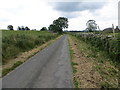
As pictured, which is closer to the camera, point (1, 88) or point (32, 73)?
point (1, 88)

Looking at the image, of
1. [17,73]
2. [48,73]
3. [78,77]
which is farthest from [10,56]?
[78,77]

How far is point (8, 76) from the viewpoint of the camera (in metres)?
6.26

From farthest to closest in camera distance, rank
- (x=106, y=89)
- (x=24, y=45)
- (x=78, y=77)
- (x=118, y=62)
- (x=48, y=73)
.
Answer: (x=24, y=45), (x=118, y=62), (x=48, y=73), (x=78, y=77), (x=106, y=89)

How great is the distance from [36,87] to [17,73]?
210 cm

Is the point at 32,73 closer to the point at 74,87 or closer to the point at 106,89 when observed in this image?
the point at 74,87

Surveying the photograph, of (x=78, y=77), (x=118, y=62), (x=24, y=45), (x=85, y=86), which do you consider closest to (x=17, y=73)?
(x=78, y=77)

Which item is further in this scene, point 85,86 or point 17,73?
point 17,73

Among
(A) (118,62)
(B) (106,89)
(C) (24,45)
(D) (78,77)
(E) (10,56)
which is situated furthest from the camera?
(C) (24,45)

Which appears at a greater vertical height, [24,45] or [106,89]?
[24,45]

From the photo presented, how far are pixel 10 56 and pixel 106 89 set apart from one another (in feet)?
24.6

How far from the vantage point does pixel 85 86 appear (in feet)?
16.5

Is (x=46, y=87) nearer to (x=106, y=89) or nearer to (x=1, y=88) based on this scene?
(x=1, y=88)

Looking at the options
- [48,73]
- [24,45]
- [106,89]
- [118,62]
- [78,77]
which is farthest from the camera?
[24,45]

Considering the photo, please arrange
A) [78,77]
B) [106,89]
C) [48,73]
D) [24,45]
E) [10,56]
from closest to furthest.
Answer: [106,89] < [78,77] < [48,73] < [10,56] < [24,45]
